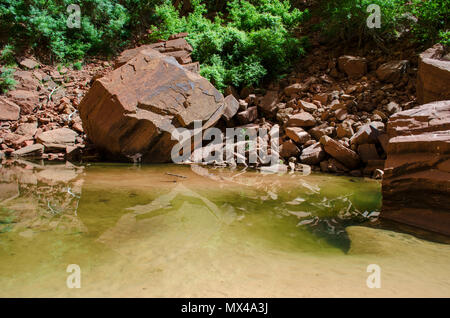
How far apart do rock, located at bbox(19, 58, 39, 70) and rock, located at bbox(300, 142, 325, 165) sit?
9801mm

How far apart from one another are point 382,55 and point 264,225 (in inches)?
309

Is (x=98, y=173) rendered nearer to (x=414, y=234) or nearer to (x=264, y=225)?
(x=264, y=225)

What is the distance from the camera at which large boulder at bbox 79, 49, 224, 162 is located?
6.21 m

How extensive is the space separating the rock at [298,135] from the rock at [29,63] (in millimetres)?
9278

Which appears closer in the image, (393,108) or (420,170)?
(420,170)

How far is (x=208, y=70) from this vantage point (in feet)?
26.6

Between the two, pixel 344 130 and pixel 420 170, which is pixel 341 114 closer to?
pixel 344 130

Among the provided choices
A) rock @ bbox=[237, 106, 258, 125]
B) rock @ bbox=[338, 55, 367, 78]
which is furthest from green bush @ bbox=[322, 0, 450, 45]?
rock @ bbox=[237, 106, 258, 125]

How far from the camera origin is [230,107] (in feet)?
25.6

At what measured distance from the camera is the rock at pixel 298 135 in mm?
6816

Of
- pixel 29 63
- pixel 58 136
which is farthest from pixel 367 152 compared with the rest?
pixel 29 63

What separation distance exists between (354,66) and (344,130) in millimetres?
2795
